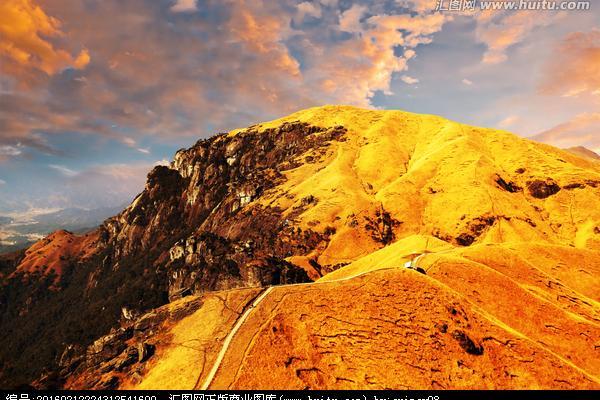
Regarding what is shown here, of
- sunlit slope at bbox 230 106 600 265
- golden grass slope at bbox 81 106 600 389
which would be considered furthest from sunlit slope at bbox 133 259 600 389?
sunlit slope at bbox 230 106 600 265

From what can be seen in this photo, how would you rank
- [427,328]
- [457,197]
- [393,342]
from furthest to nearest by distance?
[457,197] < [427,328] < [393,342]

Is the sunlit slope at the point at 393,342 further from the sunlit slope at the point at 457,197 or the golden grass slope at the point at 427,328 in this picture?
the sunlit slope at the point at 457,197

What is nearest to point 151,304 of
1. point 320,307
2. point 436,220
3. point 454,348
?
point 436,220

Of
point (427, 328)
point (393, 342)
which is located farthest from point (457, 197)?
point (393, 342)

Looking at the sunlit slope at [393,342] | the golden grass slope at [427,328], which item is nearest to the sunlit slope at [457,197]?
the golden grass slope at [427,328]

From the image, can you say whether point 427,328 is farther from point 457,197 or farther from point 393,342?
point 457,197

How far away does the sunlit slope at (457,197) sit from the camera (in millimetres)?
128250

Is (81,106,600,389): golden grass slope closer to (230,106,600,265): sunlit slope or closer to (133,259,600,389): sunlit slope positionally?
(133,259,600,389): sunlit slope

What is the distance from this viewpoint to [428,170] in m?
166

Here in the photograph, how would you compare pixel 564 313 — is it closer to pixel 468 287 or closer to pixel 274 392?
pixel 468 287

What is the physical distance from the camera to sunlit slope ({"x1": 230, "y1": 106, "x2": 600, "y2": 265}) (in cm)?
12825

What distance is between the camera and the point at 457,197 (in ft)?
468

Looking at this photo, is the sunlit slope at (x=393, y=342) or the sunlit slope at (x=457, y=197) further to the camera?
the sunlit slope at (x=457, y=197)

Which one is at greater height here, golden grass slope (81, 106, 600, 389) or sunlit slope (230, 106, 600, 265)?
sunlit slope (230, 106, 600, 265)
